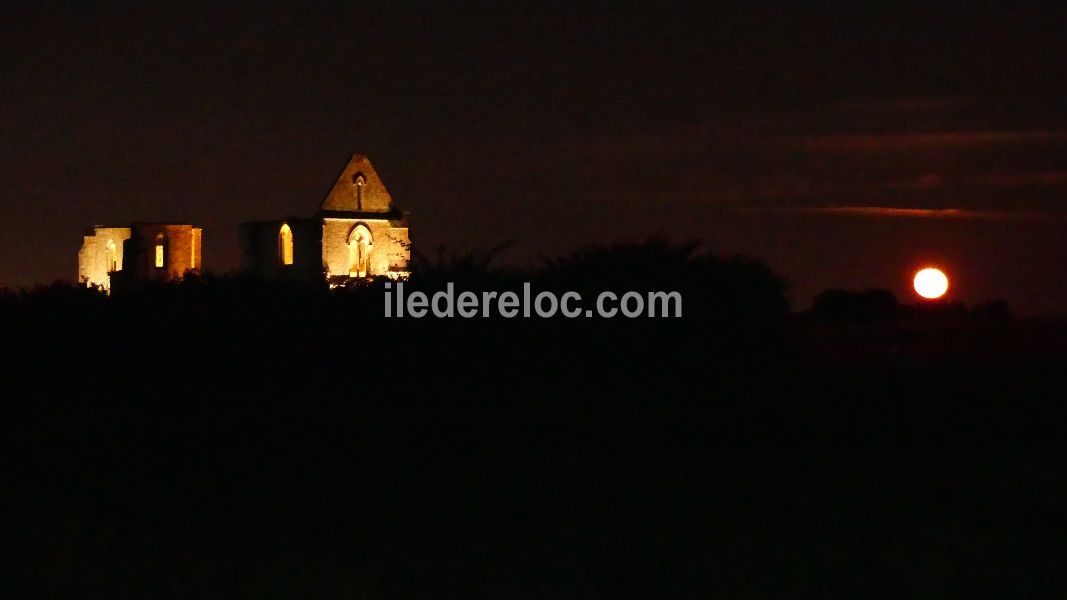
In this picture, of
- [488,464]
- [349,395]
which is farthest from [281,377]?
[488,464]

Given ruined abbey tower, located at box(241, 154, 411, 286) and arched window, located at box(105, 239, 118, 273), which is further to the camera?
arched window, located at box(105, 239, 118, 273)

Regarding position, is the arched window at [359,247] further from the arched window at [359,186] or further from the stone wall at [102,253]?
the stone wall at [102,253]

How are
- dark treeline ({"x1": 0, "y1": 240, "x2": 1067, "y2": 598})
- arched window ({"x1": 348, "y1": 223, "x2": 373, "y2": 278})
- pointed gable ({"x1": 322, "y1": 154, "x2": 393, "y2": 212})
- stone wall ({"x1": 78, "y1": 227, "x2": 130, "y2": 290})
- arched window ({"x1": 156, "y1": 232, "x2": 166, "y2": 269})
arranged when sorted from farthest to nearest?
stone wall ({"x1": 78, "y1": 227, "x2": 130, "y2": 290}) → arched window ({"x1": 156, "y1": 232, "x2": 166, "y2": 269}) → pointed gable ({"x1": 322, "y1": 154, "x2": 393, "y2": 212}) → arched window ({"x1": 348, "y1": 223, "x2": 373, "y2": 278}) → dark treeline ({"x1": 0, "y1": 240, "x2": 1067, "y2": 598})

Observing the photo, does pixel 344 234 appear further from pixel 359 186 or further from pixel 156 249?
pixel 156 249

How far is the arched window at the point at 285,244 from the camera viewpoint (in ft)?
134

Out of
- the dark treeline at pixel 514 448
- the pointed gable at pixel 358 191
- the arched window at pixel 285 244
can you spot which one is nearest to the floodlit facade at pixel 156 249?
the arched window at pixel 285 244

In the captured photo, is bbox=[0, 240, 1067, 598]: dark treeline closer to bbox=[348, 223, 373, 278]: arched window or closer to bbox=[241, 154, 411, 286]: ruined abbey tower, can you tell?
bbox=[241, 154, 411, 286]: ruined abbey tower

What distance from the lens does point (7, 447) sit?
13.8 m

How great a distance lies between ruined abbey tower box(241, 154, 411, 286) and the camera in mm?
40531

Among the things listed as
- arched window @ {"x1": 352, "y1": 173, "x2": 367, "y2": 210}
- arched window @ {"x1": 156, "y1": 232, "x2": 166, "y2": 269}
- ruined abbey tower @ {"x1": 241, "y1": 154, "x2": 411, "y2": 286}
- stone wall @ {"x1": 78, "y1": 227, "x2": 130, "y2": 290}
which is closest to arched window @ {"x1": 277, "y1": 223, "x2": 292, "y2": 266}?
ruined abbey tower @ {"x1": 241, "y1": 154, "x2": 411, "y2": 286}

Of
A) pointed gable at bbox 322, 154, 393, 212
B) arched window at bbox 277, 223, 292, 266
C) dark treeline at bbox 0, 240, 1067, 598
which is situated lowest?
dark treeline at bbox 0, 240, 1067, 598

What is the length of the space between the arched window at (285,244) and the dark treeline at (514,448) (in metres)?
17.7

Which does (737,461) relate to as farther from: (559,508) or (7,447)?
(7,447)

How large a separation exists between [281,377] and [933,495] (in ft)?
40.0
